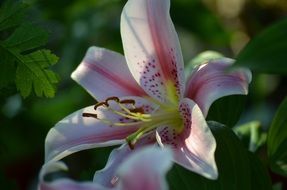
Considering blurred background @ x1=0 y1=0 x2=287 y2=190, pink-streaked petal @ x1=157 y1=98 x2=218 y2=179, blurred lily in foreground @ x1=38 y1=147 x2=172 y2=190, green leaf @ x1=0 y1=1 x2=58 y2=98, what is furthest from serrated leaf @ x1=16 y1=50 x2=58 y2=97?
blurred background @ x1=0 y1=0 x2=287 y2=190

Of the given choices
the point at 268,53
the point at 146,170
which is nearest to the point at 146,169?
the point at 146,170

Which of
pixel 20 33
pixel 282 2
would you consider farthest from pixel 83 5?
pixel 20 33

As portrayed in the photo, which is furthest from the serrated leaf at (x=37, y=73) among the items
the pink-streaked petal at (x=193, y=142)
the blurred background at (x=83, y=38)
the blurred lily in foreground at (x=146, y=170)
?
the blurred background at (x=83, y=38)

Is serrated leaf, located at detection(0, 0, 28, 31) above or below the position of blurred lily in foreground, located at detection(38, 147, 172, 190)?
above

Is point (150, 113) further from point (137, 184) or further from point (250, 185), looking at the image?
point (137, 184)

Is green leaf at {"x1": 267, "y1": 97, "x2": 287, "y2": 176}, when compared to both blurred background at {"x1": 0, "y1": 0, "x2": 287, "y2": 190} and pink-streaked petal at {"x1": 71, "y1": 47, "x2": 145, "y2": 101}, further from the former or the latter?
blurred background at {"x1": 0, "y1": 0, "x2": 287, "y2": 190}

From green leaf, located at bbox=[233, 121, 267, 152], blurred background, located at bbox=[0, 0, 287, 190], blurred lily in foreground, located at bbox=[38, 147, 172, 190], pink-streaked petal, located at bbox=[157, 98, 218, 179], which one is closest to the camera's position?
blurred lily in foreground, located at bbox=[38, 147, 172, 190]
